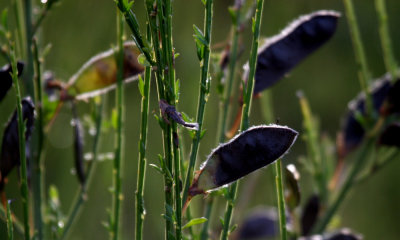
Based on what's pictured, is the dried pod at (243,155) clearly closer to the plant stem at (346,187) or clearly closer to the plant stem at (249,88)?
the plant stem at (249,88)

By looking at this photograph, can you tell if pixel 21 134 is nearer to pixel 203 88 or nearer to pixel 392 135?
pixel 203 88

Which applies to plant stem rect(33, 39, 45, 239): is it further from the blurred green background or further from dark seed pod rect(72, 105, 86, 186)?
the blurred green background

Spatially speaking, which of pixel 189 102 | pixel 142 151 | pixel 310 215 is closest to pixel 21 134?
pixel 142 151

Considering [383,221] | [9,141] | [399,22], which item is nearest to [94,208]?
[9,141]

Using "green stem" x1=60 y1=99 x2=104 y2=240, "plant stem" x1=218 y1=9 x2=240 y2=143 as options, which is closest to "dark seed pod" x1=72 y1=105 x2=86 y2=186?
"green stem" x1=60 y1=99 x2=104 y2=240

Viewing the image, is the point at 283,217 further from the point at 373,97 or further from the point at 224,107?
the point at 373,97

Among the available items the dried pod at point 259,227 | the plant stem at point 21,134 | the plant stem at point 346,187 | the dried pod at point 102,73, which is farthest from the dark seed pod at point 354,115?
the plant stem at point 21,134
